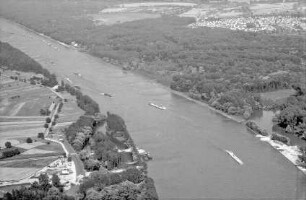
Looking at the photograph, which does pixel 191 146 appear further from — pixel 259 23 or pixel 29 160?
pixel 259 23

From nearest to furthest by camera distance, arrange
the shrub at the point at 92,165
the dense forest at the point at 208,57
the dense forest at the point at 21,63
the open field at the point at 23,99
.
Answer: the shrub at the point at 92,165, the open field at the point at 23,99, the dense forest at the point at 208,57, the dense forest at the point at 21,63

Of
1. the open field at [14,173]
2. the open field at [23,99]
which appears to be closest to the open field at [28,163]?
the open field at [14,173]

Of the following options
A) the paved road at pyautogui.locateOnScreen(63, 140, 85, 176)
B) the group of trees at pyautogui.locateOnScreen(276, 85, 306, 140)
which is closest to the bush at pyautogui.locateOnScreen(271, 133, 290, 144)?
the group of trees at pyautogui.locateOnScreen(276, 85, 306, 140)

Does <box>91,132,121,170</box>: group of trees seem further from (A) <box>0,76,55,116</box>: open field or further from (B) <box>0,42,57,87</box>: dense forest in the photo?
(B) <box>0,42,57,87</box>: dense forest

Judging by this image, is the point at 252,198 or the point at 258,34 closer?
the point at 252,198

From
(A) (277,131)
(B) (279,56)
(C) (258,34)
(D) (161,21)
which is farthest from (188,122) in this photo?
(D) (161,21)

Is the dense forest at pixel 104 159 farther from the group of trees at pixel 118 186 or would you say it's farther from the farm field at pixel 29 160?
the farm field at pixel 29 160

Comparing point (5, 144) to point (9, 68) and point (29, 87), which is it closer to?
point (29, 87)
